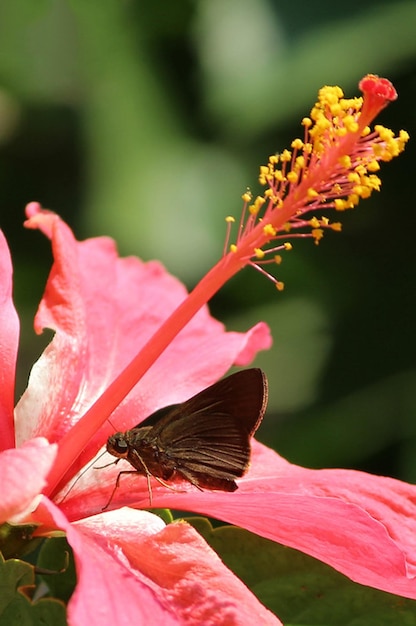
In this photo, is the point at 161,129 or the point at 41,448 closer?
the point at 41,448

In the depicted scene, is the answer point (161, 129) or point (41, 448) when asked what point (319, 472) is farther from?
point (161, 129)

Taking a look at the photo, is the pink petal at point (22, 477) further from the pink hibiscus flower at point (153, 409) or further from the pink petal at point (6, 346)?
the pink petal at point (6, 346)

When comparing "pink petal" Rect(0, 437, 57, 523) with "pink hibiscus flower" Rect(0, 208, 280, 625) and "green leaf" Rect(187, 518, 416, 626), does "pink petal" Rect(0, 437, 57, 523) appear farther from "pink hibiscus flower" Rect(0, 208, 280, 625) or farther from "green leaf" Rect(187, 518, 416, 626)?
"green leaf" Rect(187, 518, 416, 626)

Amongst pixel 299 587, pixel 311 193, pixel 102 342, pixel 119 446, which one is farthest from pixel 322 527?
pixel 102 342

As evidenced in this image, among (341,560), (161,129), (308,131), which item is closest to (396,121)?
(161,129)

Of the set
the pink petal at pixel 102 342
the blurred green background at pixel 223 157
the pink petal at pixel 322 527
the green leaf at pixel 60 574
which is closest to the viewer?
the pink petal at pixel 322 527

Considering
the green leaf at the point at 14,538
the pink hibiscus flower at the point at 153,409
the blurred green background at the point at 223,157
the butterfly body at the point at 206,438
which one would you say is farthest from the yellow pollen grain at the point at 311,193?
the blurred green background at the point at 223,157

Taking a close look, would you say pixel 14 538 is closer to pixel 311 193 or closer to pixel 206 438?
pixel 206 438
